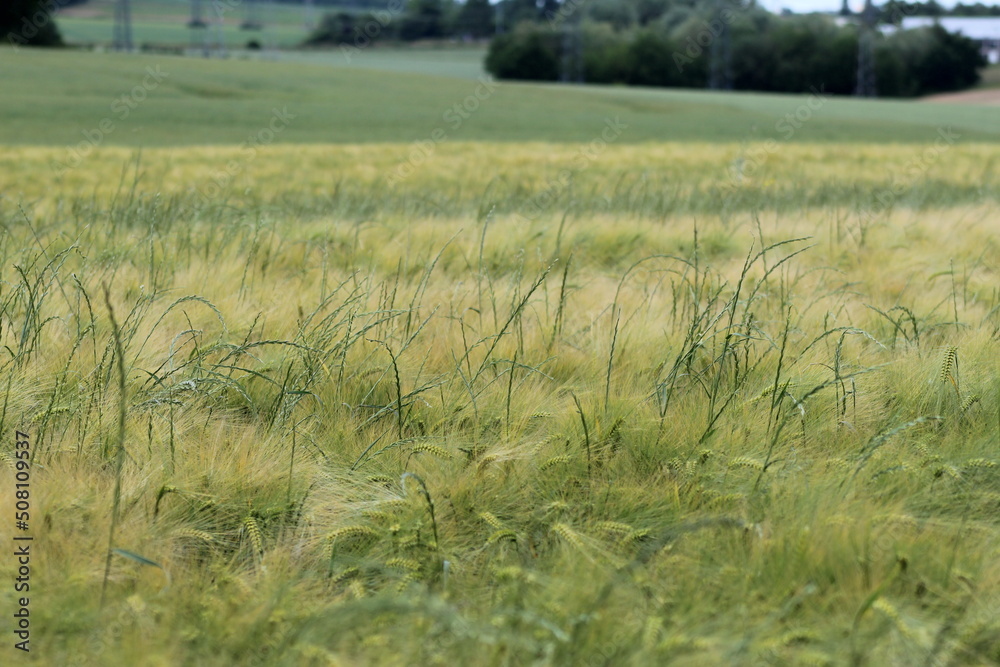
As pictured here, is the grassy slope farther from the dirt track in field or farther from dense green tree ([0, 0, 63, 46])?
the dirt track in field

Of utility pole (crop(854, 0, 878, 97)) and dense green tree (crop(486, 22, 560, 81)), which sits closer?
utility pole (crop(854, 0, 878, 97))

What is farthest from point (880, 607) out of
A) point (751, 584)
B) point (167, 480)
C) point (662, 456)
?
point (167, 480)

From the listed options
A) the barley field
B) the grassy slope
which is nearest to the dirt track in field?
the grassy slope

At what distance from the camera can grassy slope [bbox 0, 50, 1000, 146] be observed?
16812 millimetres

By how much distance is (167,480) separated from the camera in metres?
1.45

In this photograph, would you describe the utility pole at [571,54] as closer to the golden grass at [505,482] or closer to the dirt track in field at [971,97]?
the dirt track in field at [971,97]

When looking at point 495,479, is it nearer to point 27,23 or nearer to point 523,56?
point 27,23

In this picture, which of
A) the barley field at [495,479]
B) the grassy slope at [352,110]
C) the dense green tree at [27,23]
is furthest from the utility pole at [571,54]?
the barley field at [495,479]

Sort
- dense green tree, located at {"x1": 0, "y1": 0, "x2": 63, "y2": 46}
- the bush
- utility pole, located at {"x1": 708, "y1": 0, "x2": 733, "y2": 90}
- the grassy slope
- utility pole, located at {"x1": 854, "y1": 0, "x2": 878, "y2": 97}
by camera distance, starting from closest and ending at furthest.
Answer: the grassy slope < dense green tree, located at {"x1": 0, "y1": 0, "x2": 63, "y2": 46} < utility pole, located at {"x1": 854, "y1": 0, "x2": 878, "y2": 97} < utility pole, located at {"x1": 708, "y1": 0, "x2": 733, "y2": 90} < the bush

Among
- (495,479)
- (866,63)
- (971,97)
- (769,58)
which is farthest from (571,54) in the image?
(495,479)

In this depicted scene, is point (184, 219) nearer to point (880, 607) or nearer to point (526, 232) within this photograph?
point (526, 232)

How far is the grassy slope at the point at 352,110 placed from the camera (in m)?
16.8

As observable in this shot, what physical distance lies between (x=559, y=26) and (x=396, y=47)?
64.7 feet

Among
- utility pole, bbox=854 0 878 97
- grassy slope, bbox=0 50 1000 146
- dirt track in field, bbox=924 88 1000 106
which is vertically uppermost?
utility pole, bbox=854 0 878 97
